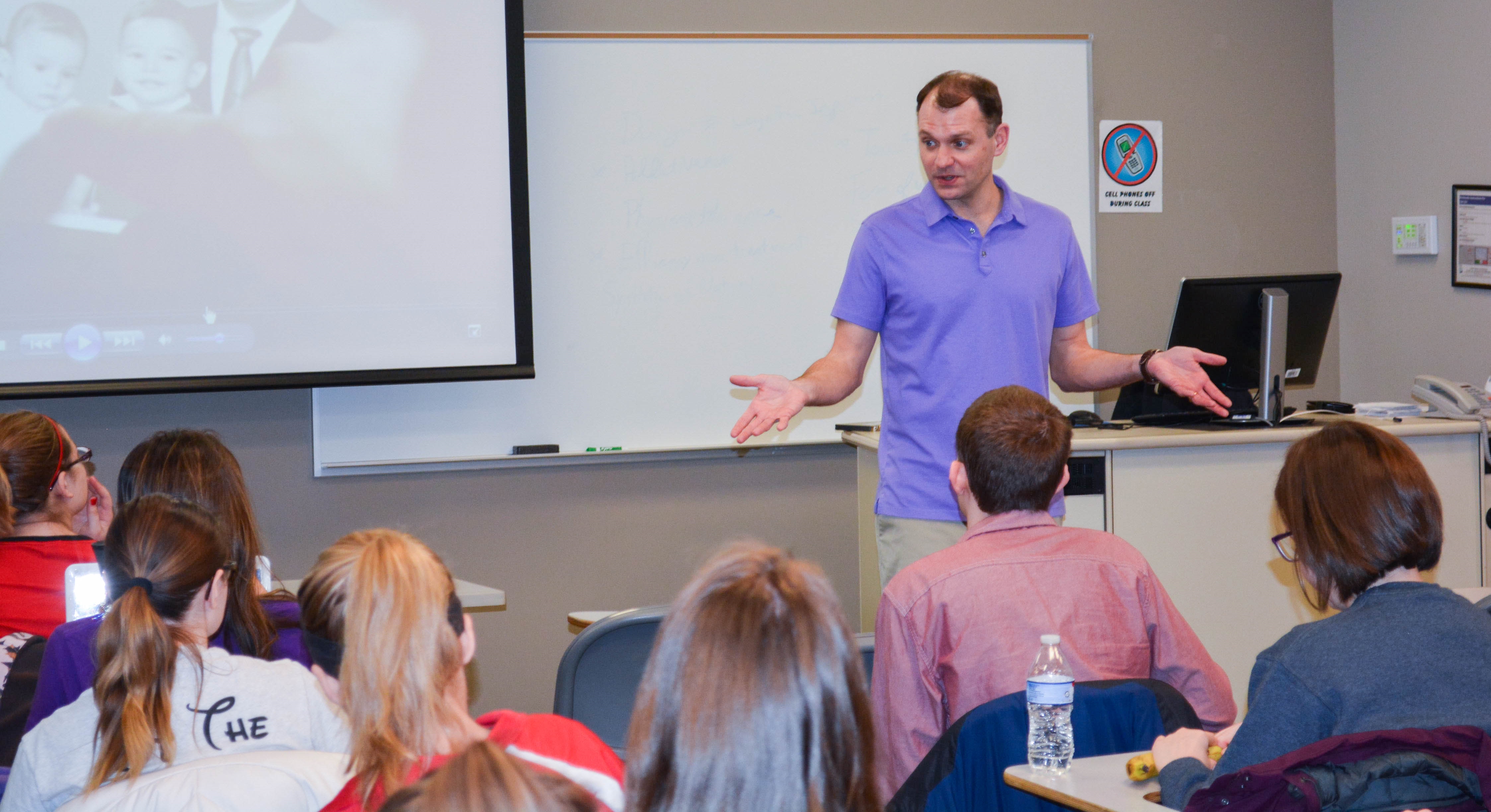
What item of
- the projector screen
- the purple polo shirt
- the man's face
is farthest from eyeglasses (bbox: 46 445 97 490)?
the man's face

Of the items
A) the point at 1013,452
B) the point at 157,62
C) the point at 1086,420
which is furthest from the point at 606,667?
the point at 157,62

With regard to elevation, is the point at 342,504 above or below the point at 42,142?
below

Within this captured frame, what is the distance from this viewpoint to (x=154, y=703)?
156cm

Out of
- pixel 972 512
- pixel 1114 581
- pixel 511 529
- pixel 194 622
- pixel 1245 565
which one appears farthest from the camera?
pixel 511 529

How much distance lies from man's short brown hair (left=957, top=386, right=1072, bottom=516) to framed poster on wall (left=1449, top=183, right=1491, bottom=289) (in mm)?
2626

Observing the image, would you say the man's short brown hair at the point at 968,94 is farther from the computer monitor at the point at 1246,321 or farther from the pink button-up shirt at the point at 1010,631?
the pink button-up shirt at the point at 1010,631

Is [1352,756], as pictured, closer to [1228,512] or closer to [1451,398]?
[1228,512]

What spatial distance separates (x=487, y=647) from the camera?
402 cm

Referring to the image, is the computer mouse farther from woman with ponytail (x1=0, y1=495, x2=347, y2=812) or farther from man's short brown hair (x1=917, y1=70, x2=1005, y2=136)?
woman with ponytail (x1=0, y1=495, x2=347, y2=812)

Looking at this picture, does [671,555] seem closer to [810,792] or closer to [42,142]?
[42,142]

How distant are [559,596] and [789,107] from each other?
178cm

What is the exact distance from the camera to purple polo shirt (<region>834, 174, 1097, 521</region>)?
2.72 metres

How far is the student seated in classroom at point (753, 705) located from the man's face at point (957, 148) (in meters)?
1.91

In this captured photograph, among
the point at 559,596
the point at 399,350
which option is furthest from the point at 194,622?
the point at 559,596
